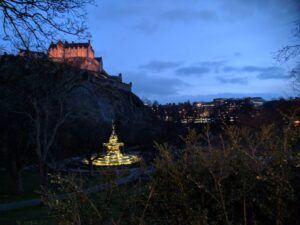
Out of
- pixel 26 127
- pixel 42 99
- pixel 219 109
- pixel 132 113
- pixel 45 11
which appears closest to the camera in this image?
pixel 45 11

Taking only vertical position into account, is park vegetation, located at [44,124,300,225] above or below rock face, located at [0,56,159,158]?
below

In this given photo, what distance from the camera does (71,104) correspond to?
5034 centimetres

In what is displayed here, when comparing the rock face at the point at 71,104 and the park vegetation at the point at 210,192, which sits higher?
the rock face at the point at 71,104

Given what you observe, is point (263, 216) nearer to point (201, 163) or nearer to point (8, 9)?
point (201, 163)

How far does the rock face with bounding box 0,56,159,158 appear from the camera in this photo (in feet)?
87.4

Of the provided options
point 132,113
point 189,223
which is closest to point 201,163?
point 189,223

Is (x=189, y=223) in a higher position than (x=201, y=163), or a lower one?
lower

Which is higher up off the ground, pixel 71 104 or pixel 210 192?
pixel 71 104

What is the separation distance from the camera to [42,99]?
26750mm

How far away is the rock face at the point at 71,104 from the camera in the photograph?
26625mm

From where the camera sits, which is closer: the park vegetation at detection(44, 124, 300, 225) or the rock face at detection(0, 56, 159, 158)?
the park vegetation at detection(44, 124, 300, 225)

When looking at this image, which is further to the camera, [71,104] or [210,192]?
[71,104]

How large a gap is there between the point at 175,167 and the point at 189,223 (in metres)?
0.64

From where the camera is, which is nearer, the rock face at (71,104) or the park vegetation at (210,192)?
the park vegetation at (210,192)
